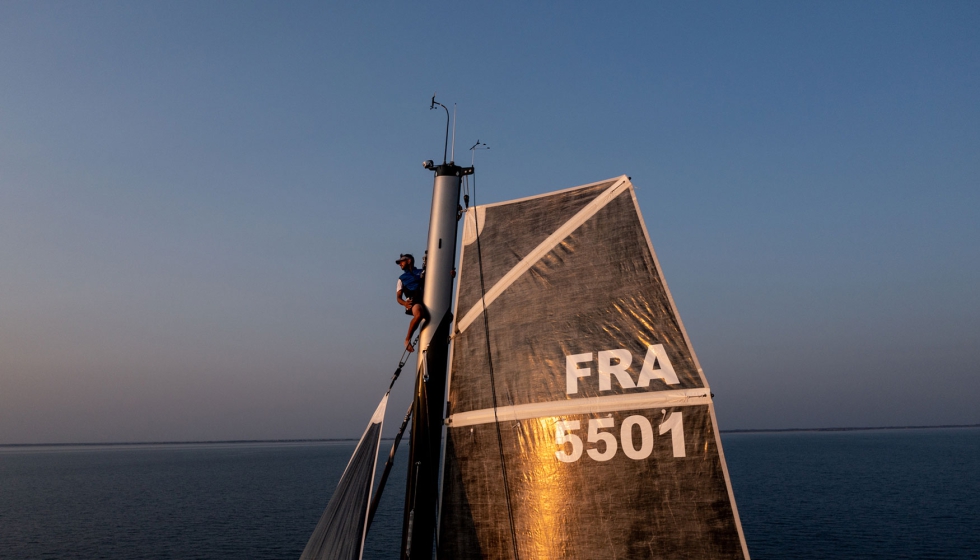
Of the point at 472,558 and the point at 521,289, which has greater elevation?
the point at 521,289

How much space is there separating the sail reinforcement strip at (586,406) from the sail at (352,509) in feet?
3.36

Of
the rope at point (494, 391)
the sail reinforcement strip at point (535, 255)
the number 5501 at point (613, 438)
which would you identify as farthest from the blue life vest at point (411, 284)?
the number 5501 at point (613, 438)

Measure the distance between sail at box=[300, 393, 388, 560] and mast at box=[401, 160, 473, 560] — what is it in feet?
1.65

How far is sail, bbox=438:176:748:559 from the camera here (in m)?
6.72

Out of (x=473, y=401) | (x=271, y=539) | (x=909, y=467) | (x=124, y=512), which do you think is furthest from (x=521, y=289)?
(x=909, y=467)

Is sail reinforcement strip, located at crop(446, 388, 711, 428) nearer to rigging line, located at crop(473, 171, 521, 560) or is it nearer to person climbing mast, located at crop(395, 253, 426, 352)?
rigging line, located at crop(473, 171, 521, 560)

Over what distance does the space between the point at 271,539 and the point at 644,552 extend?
40.1 meters

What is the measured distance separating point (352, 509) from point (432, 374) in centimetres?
185

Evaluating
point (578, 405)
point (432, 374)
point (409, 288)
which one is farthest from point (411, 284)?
point (578, 405)

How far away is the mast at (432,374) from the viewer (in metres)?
6.59

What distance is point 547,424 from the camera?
7441 millimetres

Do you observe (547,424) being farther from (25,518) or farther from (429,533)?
(25,518)

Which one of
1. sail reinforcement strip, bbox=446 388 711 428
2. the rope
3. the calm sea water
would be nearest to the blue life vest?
the rope

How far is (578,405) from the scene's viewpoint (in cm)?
731
